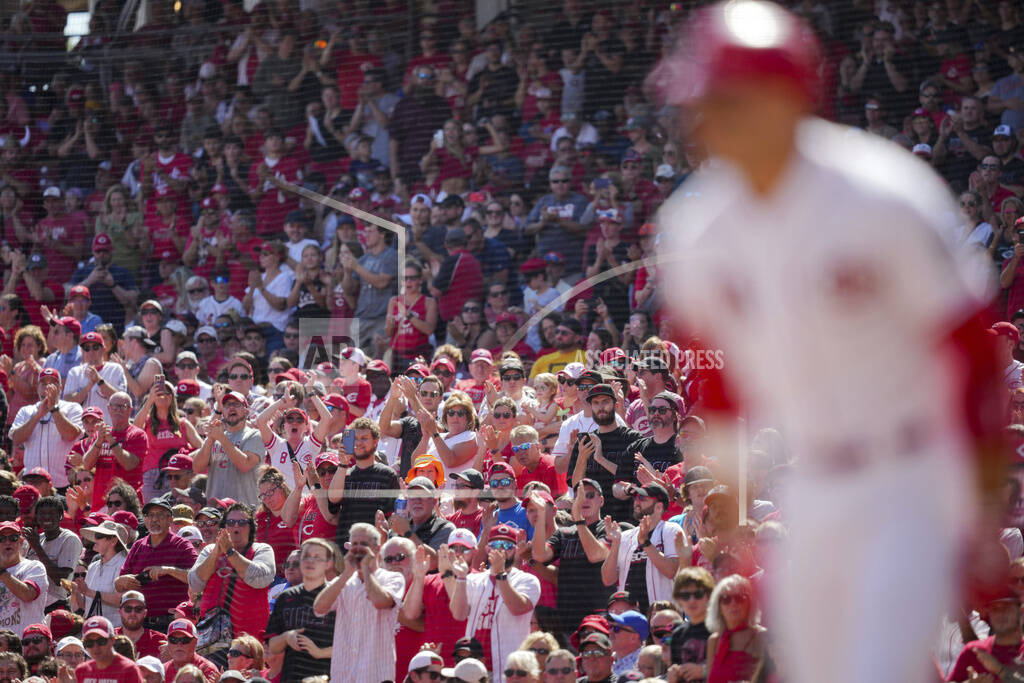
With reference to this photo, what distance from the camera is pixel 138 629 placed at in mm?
7488

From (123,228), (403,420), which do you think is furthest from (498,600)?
(123,228)

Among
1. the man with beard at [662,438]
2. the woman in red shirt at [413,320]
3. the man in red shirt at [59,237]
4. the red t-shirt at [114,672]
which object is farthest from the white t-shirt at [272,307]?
the man with beard at [662,438]

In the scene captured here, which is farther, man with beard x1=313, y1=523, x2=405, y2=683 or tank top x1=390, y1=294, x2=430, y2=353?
tank top x1=390, y1=294, x2=430, y2=353

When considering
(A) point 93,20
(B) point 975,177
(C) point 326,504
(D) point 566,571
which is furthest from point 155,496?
(A) point 93,20

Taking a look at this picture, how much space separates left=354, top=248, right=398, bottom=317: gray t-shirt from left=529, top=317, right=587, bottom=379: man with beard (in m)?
2.15

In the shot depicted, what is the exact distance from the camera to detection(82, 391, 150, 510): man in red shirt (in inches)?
355

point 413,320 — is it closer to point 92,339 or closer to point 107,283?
point 92,339

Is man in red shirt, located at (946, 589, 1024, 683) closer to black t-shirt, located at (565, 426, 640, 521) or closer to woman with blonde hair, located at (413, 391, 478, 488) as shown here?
black t-shirt, located at (565, 426, 640, 521)

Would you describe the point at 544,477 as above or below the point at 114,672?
above

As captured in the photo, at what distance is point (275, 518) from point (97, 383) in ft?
9.20

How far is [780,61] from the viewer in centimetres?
228

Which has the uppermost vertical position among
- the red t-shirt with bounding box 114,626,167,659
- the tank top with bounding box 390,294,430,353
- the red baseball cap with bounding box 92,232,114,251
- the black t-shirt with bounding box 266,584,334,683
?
the red baseball cap with bounding box 92,232,114,251

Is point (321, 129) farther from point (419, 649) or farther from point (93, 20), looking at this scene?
point (419, 649)

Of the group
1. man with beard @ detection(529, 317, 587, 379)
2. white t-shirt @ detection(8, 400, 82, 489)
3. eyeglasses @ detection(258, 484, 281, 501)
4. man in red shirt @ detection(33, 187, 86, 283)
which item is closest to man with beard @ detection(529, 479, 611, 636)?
eyeglasses @ detection(258, 484, 281, 501)
